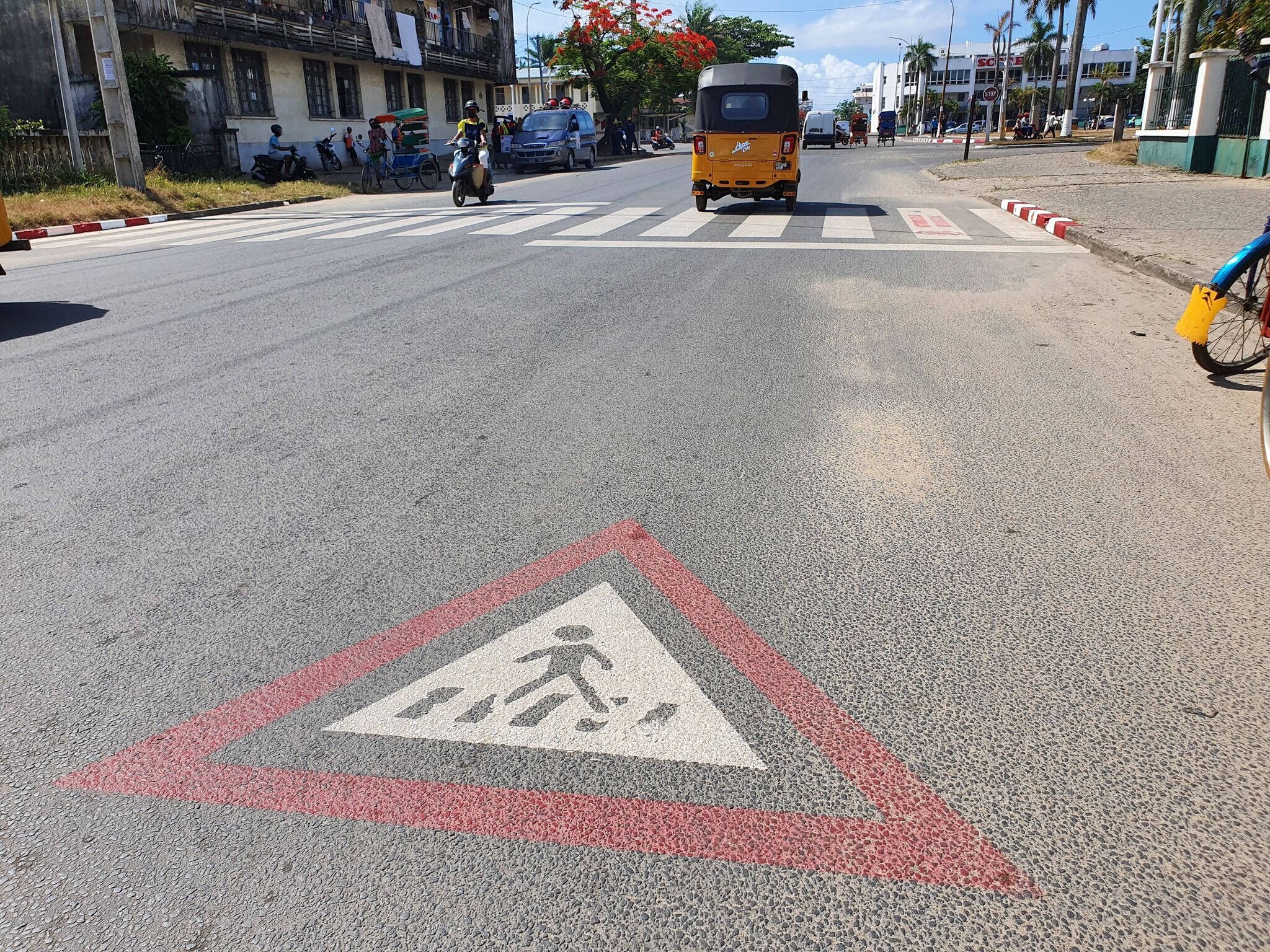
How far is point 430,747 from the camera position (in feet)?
7.92

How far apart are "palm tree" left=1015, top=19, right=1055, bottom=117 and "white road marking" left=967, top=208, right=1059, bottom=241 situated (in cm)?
9329

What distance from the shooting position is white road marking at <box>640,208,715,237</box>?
13.3m

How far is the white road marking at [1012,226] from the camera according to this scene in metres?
12.4

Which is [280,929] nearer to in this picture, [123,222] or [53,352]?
[53,352]

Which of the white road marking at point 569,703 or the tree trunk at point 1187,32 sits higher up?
the tree trunk at point 1187,32

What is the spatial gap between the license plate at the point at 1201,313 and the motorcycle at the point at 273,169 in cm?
2431

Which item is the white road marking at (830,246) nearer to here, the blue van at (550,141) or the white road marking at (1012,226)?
the white road marking at (1012,226)

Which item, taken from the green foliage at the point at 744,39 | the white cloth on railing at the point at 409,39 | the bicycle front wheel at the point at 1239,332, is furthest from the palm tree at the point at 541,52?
the bicycle front wheel at the point at 1239,332

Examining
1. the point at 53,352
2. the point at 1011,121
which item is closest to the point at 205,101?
the point at 53,352

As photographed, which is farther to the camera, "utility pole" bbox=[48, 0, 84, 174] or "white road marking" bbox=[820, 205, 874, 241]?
"utility pole" bbox=[48, 0, 84, 174]

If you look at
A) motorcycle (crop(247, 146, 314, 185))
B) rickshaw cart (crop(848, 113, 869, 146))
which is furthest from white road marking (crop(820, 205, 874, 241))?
rickshaw cart (crop(848, 113, 869, 146))

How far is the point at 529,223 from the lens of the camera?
15.1m

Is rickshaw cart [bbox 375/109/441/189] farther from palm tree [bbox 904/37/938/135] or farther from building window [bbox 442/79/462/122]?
palm tree [bbox 904/37/938/135]

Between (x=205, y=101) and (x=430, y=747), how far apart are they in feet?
95.3
